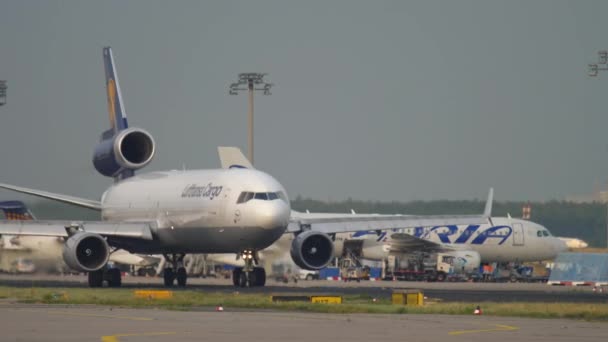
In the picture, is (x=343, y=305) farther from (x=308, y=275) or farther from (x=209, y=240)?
(x=308, y=275)

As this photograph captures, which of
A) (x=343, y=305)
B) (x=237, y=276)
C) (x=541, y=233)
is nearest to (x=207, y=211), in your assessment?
(x=237, y=276)

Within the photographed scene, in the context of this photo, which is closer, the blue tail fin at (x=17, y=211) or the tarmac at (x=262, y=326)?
the tarmac at (x=262, y=326)

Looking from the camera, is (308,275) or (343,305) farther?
(308,275)

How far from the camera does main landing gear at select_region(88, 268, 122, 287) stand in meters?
53.6

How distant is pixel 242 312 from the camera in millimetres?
32875

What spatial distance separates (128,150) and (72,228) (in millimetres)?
9368

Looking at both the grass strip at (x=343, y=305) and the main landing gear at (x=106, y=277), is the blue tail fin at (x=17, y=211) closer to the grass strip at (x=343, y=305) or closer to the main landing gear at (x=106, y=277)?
the main landing gear at (x=106, y=277)

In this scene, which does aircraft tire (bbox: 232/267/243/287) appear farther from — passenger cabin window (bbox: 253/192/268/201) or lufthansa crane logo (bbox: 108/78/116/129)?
lufthansa crane logo (bbox: 108/78/116/129)

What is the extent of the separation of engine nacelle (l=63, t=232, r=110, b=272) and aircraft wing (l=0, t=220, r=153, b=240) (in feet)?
3.90

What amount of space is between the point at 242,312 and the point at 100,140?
33.7 metres

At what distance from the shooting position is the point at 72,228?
53.4 meters

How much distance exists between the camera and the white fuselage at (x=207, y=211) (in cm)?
5234

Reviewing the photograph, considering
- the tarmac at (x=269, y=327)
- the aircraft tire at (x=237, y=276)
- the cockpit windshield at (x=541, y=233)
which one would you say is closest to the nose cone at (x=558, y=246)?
the cockpit windshield at (x=541, y=233)

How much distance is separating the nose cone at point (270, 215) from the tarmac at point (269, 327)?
18489 mm
